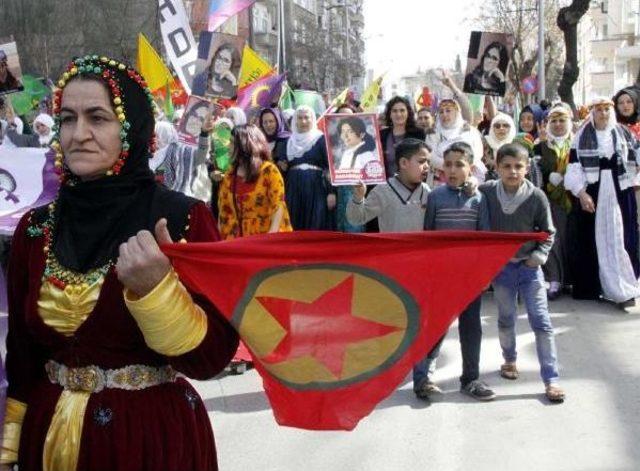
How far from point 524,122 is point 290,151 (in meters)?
4.05

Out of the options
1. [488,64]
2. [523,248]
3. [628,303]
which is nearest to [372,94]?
[488,64]

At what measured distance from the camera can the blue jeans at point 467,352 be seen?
5387mm

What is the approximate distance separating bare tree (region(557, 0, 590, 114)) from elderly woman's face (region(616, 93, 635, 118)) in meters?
6.36

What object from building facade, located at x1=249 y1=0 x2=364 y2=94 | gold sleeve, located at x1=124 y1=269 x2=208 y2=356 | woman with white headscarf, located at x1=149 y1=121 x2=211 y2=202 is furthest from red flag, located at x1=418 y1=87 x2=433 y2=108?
building facade, located at x1=249 y1=0 x2=364 y2=94

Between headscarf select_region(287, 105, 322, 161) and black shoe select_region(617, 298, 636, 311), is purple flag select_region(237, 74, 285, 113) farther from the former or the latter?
black shoe select_region(617, 298, 636, 311)

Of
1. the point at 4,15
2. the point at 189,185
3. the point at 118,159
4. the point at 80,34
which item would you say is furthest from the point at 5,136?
the point at 80,34

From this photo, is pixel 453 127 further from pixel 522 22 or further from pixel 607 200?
pixel 522 22

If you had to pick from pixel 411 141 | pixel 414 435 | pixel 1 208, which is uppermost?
pixel 411 141

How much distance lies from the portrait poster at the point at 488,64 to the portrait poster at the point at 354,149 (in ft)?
10.6

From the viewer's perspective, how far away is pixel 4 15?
33.2 meters

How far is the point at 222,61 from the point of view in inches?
399

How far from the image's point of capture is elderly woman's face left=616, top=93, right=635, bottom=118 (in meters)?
8.62

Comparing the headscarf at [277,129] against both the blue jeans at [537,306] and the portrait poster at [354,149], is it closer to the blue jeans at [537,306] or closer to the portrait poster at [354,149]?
the portrait poster at [354,149]

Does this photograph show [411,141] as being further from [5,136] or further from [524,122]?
[5,136]
